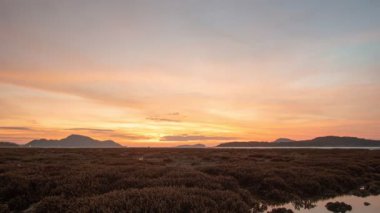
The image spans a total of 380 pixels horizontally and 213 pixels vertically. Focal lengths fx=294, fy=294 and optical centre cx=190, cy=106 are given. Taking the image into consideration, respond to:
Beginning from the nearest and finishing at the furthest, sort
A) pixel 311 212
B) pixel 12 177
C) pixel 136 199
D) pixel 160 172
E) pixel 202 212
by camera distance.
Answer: pixel 202 212 < pixel 136 199 < pixel 311 212 < pixel 12 177 < pixel 160 172

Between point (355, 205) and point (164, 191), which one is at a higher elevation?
point (164, 191)

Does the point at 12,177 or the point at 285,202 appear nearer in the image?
the point at 285,202

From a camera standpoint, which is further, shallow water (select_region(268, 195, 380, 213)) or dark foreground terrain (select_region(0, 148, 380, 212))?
shallow water (select_region(268, 195, 380, 213))

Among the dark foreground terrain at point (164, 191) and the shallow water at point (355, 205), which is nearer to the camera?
the dark foreground terrain at point (164, 191)

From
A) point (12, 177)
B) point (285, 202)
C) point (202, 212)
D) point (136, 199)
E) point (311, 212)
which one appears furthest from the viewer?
point (12, 177)

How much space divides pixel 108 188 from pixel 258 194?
751cm

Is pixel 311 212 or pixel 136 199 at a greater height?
pixel 136 199

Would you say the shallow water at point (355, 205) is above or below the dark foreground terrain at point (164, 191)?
below

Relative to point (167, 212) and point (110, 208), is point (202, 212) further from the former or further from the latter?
point (110, 208)

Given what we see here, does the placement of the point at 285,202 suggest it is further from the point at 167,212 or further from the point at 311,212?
the point at 167,212

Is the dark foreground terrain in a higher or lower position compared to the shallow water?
higher

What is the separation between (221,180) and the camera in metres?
15.4

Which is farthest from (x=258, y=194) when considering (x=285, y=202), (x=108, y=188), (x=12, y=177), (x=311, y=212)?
(x=12, y=177)

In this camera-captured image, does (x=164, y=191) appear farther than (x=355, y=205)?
No
